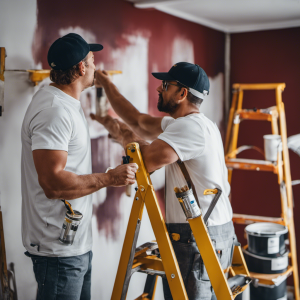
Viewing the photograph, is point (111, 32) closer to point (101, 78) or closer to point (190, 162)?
point (101, 78)

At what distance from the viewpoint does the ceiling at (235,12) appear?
9.07ft

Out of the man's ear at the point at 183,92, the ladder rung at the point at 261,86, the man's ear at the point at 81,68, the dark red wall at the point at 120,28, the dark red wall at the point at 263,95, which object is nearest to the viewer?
the man's ear at the point at 81,68

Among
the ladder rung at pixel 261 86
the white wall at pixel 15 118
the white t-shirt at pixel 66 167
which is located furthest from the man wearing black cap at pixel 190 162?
the ladder rung at pixel 261 86

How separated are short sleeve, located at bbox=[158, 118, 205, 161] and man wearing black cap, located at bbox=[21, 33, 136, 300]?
0.22m

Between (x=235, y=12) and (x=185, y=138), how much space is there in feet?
6.33

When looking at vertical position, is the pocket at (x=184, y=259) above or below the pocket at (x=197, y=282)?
above

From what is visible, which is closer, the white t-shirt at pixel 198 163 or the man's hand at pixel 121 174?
the man's hand at pixel 121 174

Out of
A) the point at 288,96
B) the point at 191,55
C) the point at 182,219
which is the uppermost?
the point at 191,55

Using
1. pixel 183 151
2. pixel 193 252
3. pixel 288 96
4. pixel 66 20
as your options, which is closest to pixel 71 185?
pixel 183 151

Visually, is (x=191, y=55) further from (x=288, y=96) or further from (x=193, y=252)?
(x=193, y=252)

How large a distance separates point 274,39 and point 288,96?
59cm

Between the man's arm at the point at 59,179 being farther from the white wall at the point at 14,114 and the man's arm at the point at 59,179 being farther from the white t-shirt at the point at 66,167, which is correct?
the white wall at the point at 14,114

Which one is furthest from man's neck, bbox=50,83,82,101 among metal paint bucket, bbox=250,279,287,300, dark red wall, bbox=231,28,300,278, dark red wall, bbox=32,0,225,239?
dark red wall, bbox=231,28,300,278

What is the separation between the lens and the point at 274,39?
148 inches
